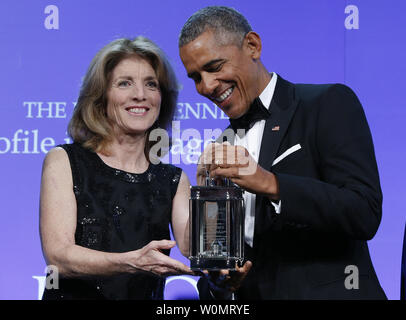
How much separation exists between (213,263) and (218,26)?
0.78 metres

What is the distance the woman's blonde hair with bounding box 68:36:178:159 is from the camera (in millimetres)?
2311

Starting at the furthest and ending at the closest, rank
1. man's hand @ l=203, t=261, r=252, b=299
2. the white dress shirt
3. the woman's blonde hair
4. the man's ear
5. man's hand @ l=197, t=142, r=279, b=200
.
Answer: the woman's blonde hair
the man's ear
the white dress shirt
man's hand @ l=203, t=261, r=252, b=299
man's hand @ l=197, t=142, r=279, b=200

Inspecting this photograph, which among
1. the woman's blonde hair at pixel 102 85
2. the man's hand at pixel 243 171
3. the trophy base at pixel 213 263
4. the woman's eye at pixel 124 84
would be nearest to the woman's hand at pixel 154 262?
the trophy base at pixel 213 263

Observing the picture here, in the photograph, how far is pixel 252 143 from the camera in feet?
6.45

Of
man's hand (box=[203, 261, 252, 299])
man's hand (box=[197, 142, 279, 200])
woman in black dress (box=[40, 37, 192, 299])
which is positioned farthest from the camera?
woman in black dress (box=[40, 37, 192, 299])

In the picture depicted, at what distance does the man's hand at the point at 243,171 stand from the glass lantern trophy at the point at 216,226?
230 millimetres

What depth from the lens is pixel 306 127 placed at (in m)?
1.79

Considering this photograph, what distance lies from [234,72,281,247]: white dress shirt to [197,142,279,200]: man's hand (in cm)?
27

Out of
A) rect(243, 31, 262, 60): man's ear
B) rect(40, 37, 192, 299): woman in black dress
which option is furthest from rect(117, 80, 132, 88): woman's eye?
rect(243, 31, 262, 60): man's ear

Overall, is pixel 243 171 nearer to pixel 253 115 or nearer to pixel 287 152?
pixel 287 152

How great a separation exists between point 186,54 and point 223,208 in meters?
0.53

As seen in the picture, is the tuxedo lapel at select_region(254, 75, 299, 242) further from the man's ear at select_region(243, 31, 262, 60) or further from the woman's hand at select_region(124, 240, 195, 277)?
the woman's hand at select_region(124, 240, 195, 277)

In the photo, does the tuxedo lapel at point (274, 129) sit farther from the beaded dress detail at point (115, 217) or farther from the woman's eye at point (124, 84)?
the woman's eye at point (124, 84)
